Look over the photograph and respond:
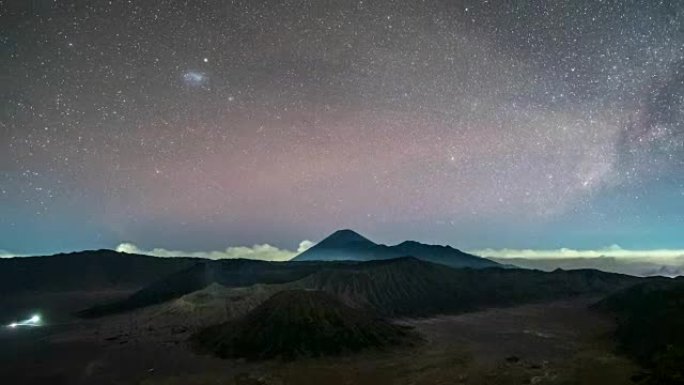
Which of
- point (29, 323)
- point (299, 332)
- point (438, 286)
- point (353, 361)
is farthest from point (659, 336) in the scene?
point (29, 323)

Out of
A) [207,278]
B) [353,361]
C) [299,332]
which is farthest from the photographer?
[207,278]

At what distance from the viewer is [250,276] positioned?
502ft

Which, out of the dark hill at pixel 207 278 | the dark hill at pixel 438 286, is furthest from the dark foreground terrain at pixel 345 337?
the dark hill at pixel 207 278

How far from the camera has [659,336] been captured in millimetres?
57844

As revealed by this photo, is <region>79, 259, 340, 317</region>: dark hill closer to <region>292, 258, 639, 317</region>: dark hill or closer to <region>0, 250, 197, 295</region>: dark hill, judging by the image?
<region>292, 258, 639, 317</region>: dark hill

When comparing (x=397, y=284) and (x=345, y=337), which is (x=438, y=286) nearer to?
(x=397, y=284)

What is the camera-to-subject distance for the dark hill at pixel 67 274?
172m

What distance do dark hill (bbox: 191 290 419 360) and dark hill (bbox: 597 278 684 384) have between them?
95.2ft

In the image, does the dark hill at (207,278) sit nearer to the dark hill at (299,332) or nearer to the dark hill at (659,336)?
the dark hill at (299,332)

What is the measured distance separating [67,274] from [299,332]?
15522 centimetres

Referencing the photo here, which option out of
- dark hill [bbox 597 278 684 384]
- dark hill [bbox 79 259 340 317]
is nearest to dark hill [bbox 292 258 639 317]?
dark hill [bbox 79 259 340 317]

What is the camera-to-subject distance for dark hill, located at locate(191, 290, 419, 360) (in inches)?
2500

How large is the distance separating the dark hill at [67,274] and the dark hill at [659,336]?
539ft

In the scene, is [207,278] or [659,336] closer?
[659,336]
